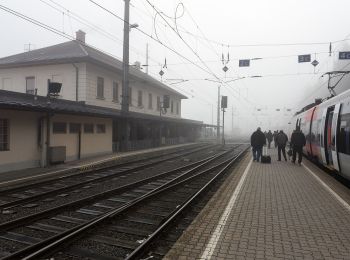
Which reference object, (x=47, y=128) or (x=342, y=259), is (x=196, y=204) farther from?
(x=47, y=128)

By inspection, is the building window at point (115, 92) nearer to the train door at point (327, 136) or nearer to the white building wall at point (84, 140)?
the white building wall at point (84, 140)

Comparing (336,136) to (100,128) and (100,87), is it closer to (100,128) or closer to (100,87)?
(100,128)

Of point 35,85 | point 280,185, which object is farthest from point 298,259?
point 35,85

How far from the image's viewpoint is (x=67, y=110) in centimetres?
1708

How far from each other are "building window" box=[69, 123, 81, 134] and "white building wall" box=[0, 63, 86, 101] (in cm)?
562

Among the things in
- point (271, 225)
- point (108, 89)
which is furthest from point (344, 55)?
point (271, 225)

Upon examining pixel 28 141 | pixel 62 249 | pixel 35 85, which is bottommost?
pixel 62 249

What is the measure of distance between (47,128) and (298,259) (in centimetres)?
1390

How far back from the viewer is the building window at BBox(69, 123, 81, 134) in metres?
19.6

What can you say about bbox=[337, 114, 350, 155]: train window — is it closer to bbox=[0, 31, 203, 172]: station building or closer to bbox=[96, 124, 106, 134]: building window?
bbox=[0, 31, 203, 172]: station building

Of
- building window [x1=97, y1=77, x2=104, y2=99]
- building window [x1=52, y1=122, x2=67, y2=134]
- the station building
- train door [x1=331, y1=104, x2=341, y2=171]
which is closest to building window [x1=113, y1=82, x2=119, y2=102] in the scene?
the station building

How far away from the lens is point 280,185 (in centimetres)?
1149

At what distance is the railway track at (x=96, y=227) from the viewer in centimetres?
576

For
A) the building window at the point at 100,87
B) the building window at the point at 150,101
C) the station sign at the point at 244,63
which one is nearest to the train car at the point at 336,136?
the station sign at the point at 244,63
